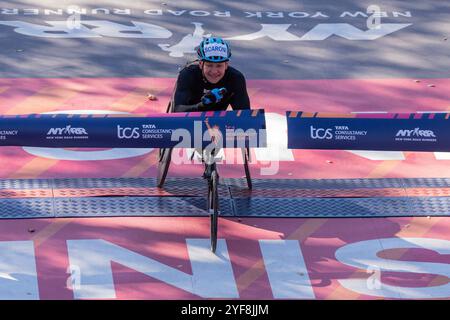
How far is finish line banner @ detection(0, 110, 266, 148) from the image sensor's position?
1080 cm

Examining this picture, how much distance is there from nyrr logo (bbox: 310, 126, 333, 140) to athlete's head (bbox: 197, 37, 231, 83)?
1073 millimetres

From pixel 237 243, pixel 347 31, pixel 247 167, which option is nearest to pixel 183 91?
pixel 247 167

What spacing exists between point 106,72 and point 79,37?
1.28 m

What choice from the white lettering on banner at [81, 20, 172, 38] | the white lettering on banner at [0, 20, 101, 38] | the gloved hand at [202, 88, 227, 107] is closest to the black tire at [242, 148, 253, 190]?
the gloved hand at [202, 88, 227, 107]

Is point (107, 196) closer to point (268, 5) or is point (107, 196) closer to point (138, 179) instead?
point (138, 179)

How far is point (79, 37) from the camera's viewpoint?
52.3 feet

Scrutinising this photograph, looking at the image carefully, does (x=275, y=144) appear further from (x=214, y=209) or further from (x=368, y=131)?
(x=214, y=209)

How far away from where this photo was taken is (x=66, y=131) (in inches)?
429

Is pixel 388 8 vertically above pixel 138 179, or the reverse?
pixel 388 8

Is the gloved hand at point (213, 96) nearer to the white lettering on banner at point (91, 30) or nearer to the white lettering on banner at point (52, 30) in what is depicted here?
the white lettering on banner at point (91, 30)

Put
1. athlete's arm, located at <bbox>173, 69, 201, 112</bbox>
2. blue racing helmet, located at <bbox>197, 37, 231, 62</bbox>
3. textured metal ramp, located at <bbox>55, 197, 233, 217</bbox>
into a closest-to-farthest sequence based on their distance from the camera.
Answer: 1. blue racing helmet, located at <bbox>197, 37, 231, 62</bbox>
2. athlete's arm, located at <bbox>173, 69, 201, 112</bbox>
3. textured metal ramp, located at <bbox>55, 197, 233, 217</bbox>

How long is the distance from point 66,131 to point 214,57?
1620 mm

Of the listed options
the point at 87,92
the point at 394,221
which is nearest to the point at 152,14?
the point at 87,92

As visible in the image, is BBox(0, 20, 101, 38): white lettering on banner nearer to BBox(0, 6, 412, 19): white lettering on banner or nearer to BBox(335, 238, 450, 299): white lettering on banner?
BBox(0, 6, 412, 19): white lettering on banner
